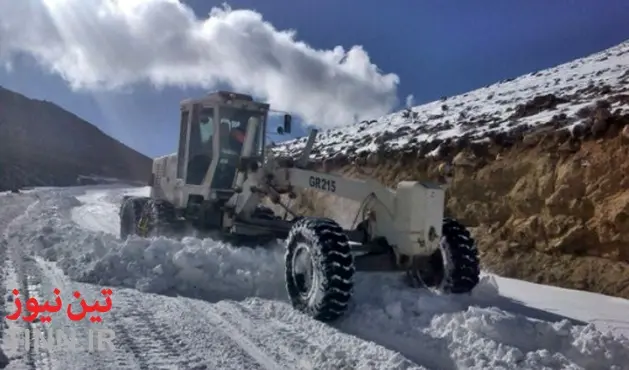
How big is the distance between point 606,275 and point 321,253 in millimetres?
4762

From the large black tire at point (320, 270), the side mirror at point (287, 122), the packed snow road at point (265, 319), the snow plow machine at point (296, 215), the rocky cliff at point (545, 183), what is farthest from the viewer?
the side mirror at point (287, 122)

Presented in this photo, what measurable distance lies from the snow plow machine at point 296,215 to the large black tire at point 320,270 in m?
0.01

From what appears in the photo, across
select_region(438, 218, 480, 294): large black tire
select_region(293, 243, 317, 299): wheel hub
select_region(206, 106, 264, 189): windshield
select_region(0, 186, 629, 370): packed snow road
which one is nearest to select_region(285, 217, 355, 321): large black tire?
select_region(293, 243, 317, 299): wheel hub

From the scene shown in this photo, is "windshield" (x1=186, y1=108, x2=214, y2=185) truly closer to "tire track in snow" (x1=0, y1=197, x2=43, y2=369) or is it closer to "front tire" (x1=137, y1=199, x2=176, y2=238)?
"front tire" (x1=137, y1=199, x2=176, y2=238)

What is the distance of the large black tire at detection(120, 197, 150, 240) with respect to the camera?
1232cm

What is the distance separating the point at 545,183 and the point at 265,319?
6.33 m

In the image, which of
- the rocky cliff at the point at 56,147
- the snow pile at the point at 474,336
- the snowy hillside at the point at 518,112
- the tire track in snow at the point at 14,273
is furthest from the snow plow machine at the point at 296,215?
the rocky cliff at the point at 56,147

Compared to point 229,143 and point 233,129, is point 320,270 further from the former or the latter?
point 233,129

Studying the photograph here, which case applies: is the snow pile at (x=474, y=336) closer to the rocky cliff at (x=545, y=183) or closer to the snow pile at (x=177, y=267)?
the snow pile at (x=177, y=267)

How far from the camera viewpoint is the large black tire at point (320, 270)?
6.02m

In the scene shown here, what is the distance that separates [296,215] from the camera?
9.20 m

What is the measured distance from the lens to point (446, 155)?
13.9m

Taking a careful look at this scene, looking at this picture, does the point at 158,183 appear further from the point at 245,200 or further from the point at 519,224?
the point at 519,224

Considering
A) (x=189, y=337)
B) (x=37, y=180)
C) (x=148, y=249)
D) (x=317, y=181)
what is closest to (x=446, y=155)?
(x=317, y=181)
